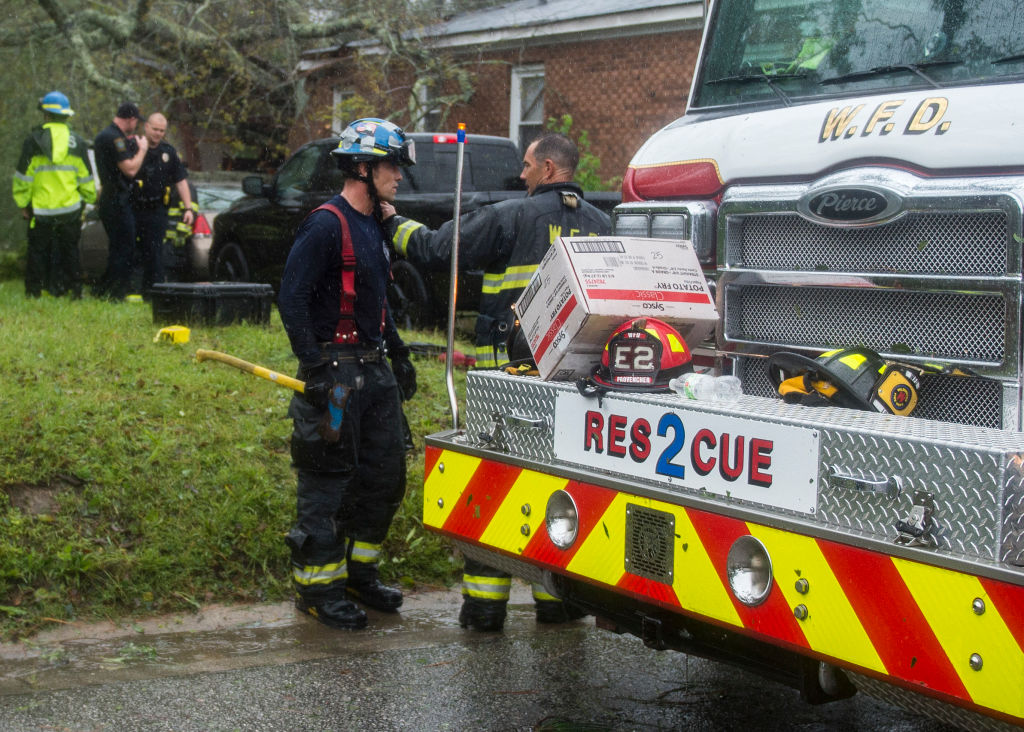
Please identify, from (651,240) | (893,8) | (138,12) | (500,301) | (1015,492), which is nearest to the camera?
(1015,492)

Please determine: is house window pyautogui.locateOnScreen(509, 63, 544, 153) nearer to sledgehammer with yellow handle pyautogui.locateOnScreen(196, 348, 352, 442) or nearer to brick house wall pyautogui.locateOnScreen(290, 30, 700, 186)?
brick house wall pyautogui.locateOnScreen(290, 30, 700, 186)

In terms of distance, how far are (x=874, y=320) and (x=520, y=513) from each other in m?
1.21

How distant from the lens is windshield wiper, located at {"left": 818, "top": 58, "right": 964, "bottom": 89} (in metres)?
3.72

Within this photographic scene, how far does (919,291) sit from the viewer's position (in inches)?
129

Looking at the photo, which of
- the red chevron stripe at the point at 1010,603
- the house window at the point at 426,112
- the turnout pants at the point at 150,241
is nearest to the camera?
the red chevron stripe at the point at 1010,603

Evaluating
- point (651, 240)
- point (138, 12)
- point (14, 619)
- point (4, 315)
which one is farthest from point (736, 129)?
point (138, 12)

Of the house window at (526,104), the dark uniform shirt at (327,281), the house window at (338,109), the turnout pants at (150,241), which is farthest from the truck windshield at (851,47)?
the house window at (338,109)

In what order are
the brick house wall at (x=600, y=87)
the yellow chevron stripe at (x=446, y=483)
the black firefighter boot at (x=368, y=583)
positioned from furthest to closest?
the brick house wall at (x=600, y=87), the black firefighter boot at (x=368, y=583), the yellow chevron stripe at (x=446, y=483)

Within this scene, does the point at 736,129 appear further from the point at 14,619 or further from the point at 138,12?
the point at 138,12

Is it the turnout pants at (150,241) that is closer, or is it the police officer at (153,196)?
→ the police officer at (153,196)

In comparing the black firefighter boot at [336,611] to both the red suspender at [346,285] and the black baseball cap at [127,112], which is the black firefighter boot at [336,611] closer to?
the red suspender at [346,285]

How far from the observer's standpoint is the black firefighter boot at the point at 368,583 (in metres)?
5.16

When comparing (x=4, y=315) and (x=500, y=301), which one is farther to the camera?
(x=4, y=315)

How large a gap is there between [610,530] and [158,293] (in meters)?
6.10
